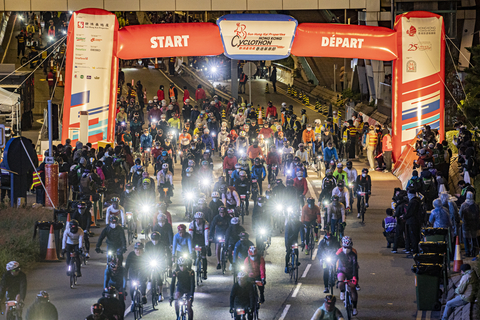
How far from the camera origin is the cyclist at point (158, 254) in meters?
16.0

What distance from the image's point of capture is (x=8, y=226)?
2120 centimetres

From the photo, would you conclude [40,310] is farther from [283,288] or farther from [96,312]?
[283,288]

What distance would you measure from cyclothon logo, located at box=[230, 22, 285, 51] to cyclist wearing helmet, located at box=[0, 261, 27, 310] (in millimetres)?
15207

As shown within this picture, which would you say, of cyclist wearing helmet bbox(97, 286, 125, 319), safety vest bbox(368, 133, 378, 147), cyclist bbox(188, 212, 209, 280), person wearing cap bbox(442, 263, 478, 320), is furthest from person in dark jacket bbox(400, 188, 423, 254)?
safety vest bbox(368, 133, 378, 147)

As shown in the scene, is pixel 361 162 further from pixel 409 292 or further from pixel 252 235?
pixel 409 292

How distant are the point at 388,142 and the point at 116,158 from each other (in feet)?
35.8

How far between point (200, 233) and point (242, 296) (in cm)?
397

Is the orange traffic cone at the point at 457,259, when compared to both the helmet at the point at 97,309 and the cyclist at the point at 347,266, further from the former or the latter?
the helmet at the point at 97,309

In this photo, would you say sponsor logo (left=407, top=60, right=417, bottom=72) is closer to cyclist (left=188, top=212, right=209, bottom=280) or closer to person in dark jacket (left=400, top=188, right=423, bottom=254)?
person in dark jacket (left=400, top=188, right=423, bottom=254)

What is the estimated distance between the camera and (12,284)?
14406 millimetres

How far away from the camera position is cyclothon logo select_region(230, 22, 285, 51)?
90.9ft

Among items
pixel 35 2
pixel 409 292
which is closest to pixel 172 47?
pixel 35 2

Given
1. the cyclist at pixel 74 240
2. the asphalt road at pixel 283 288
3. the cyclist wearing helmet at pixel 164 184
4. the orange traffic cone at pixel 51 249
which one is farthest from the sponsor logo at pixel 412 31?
the cyclist at pixel 74 240

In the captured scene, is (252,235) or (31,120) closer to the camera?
(252,235)
